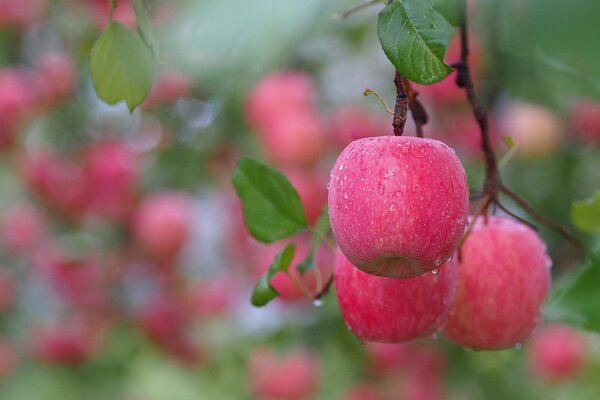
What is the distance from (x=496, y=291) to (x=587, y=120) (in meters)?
1.27

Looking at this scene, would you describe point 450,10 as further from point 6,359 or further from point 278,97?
point 6,359

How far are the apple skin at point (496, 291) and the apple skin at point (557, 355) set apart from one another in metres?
1.34

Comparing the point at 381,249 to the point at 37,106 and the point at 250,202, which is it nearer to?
the point at 250,202

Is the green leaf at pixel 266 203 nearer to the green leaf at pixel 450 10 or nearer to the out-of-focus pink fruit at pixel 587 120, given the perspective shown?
the green leaf at pixel 450 10

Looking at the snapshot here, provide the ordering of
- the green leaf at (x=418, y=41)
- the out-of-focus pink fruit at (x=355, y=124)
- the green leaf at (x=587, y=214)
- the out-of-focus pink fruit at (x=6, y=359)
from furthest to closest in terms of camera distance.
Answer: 1. the out-of-focus pink fruit at (x=6, y=359)
2. the out-of-focus pink fruit at (x=355, y=124)
3. the green leaf at (x=587, y=214)
4. the green leaf at (x=418, y=41)

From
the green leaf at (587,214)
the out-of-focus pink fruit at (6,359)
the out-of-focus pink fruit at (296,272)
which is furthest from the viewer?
the out-of-focus pink fruit at (6,359)

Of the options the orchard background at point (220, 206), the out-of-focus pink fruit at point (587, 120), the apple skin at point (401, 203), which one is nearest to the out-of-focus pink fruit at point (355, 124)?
the orchard background at point (220, 206)

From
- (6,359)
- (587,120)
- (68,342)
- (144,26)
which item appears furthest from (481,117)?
(6,359)

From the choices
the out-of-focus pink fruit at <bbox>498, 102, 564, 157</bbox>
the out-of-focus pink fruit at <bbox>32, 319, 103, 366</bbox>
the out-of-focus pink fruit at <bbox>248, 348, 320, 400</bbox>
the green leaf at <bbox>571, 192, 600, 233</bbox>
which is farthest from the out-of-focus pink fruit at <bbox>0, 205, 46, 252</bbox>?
the green leaf at <bbox>571, 192, 600, 233</bbox>

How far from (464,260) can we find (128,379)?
6.49ft

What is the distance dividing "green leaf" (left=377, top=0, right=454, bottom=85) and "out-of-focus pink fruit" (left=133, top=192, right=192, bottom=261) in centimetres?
166

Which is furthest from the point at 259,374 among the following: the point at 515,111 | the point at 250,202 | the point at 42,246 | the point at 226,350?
the point at 250,202

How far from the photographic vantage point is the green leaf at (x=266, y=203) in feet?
2.66

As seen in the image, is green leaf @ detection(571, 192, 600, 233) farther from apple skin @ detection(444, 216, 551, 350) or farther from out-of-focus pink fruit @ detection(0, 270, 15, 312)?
out-of-focus pink fruit @ detection(0, 270, 15, 312)
